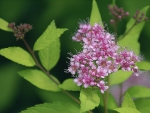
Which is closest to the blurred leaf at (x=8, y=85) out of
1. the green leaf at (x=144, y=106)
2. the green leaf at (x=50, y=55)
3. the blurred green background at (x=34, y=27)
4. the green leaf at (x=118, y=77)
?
the blurred green background at (x=34, y=27)

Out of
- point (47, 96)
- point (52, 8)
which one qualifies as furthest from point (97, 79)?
point (52, 8)

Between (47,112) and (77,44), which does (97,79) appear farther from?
(77,44)

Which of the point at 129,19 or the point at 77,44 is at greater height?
the point at 129,19

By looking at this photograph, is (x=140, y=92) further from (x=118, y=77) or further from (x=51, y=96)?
(x=51, y=96)

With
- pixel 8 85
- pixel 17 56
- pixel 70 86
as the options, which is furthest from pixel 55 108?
pixel 8 85

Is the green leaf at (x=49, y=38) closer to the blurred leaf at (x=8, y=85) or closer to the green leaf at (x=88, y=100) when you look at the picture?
the green leaf at (x=88, y=100)
